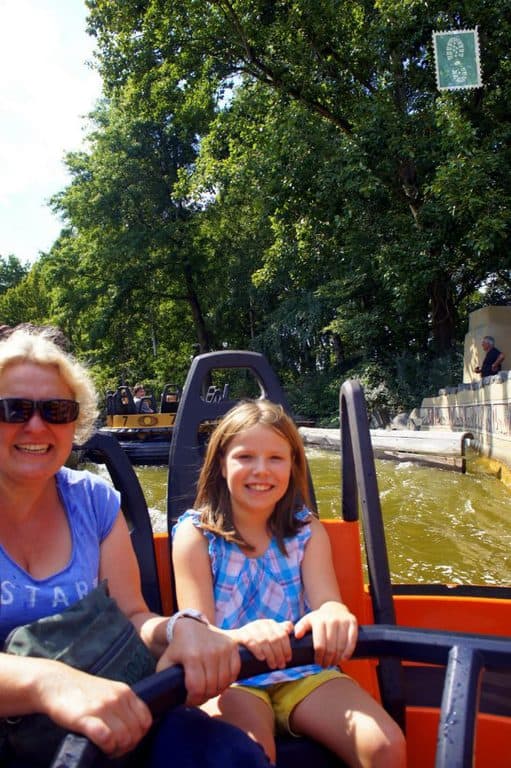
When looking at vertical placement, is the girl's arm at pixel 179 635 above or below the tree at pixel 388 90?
below

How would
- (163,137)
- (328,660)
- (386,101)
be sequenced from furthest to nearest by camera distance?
(163,137), (386,101), (328,660)

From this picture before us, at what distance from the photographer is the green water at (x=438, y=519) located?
186 inches

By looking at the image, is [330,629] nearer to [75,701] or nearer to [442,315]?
[75,701]

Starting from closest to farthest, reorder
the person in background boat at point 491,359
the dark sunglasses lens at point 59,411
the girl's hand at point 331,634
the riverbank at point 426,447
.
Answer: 1. the girl's hand at point 331,634
2. the dark sunglasses lens at point 59,411
3. the riverbank at point 426,447
4. the person in background boat at point 491,359

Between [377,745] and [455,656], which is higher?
[455,656]

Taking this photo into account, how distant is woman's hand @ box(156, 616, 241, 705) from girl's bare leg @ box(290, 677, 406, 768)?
0.39 metres

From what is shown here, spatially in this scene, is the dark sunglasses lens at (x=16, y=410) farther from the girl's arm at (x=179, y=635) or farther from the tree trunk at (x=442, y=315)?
the tree trunk at (x=442, y=315)

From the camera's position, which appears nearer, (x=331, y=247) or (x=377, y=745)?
(x=377, y=745)

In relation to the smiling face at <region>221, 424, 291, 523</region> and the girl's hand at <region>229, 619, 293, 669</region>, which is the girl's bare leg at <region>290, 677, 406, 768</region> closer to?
the girl's hand at <region>229, 619, 293, 669</region>

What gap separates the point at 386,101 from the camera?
1180cm

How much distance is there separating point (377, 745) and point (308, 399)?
1837 cm

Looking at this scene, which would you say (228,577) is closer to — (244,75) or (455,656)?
(455,656)

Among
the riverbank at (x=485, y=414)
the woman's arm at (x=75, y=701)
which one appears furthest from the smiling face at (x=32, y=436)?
the riverbank at (x=485, y=414)

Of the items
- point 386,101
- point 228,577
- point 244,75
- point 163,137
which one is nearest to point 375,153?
point 386,101
